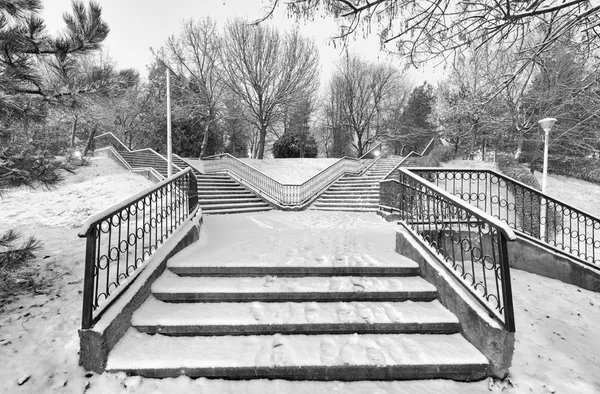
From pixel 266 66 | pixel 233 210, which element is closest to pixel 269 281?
pixel 233 210

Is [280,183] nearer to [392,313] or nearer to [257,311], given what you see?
[257,311]

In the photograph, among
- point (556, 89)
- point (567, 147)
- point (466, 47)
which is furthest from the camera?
point (567, 147)

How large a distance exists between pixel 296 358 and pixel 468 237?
9.05 feet

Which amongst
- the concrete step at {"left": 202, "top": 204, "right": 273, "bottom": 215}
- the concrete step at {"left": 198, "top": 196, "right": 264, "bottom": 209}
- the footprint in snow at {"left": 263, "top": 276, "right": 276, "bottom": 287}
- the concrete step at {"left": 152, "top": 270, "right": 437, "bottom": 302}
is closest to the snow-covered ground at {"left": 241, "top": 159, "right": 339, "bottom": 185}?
the concrete step at {"left": 198, "top": 196, "right": 264, "bottom": 209}

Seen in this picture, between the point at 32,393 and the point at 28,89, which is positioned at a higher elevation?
the point at 28,89

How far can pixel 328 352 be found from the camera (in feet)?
7.93

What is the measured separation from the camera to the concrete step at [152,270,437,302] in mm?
3031

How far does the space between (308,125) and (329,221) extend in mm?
22314

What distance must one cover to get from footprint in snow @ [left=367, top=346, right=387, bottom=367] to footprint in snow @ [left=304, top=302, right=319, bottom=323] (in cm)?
60

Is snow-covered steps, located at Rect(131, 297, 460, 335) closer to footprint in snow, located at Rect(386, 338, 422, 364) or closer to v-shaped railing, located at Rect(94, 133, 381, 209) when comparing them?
footprint in snow, located at Rect(386, 338, 422, 364)

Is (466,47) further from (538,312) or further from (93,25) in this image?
(93,25)

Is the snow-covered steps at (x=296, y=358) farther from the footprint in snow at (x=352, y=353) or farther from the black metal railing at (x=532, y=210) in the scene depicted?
the black metal railing at (x=532, y=210)

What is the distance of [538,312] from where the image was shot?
Answer: 3418mm

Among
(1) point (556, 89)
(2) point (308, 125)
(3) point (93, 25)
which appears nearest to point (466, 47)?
(1) point (556, 89)
